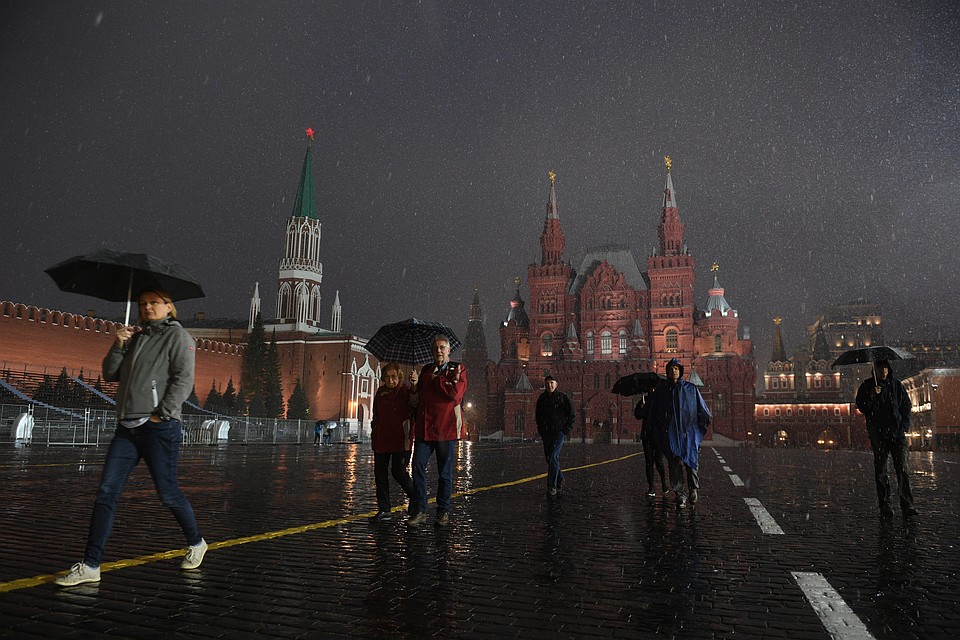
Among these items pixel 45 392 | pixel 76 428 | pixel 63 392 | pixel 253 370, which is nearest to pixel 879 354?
pixel 76 428

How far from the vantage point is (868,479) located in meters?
14.5

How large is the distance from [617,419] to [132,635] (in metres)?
65.3

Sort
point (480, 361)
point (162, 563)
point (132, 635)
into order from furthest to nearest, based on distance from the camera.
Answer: point (480, 361)
point (162, 563)
point (132, 635)

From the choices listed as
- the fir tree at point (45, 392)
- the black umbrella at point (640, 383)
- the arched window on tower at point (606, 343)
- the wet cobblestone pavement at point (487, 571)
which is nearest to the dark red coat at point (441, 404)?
the wet cobblestone pavement at point (487, 571)

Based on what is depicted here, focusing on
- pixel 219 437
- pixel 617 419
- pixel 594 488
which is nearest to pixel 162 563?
pixel 594 488

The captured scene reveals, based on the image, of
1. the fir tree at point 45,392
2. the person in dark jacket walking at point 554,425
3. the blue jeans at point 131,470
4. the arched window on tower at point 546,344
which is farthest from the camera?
the arched window on tower at point 546,344

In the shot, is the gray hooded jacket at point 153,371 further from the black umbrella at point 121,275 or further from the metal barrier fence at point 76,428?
the metal barrier fence at point 76,428

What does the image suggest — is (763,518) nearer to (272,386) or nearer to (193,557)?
(193,557)

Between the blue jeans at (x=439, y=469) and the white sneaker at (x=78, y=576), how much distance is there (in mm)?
3024

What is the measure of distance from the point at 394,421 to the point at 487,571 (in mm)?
2512

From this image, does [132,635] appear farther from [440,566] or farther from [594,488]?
[594,488]

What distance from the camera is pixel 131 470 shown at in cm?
403

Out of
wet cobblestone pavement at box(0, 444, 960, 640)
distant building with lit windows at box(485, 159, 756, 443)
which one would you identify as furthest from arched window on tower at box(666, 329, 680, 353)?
wet cobblestone pavement at box(0, 444, 960, 640)

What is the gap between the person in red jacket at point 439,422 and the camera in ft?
21.3
